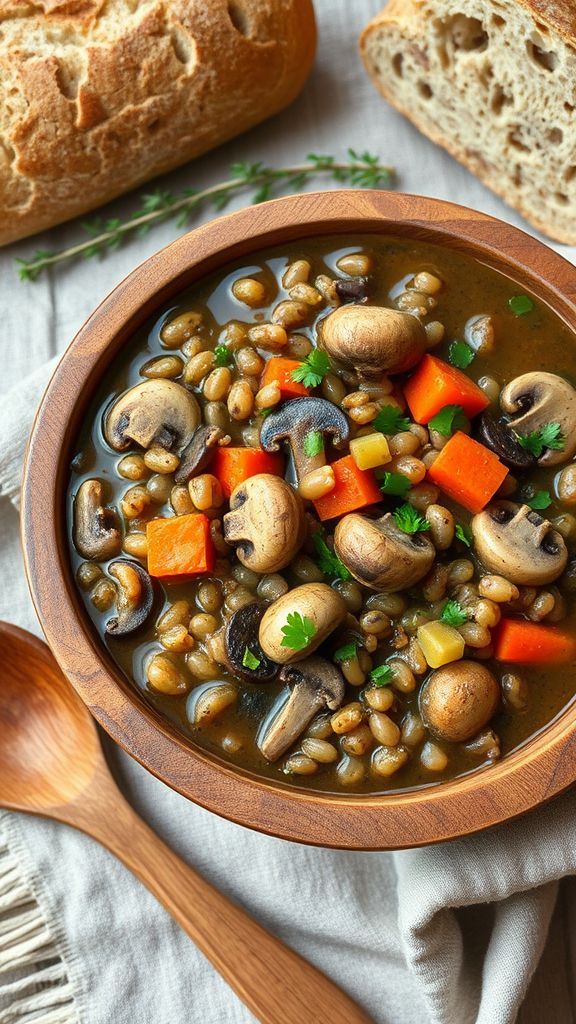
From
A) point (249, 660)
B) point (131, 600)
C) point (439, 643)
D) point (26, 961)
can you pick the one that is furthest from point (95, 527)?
point (26, 961)

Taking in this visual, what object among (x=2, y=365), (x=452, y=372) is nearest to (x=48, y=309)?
(x=2, y=365)

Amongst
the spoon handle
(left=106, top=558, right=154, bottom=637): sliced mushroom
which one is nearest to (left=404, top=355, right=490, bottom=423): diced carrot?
(left=106, top=558, right=154, bottom=637): sliced mushroom

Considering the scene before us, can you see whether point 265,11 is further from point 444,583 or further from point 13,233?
point 444,583

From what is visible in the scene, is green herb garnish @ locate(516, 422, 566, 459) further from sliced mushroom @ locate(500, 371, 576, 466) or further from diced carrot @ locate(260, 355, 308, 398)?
diced carrot @ locate(260, 355, 308, 398)

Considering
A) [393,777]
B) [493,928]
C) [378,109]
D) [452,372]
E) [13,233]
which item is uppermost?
[378,109]

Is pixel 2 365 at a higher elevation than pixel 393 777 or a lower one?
higher

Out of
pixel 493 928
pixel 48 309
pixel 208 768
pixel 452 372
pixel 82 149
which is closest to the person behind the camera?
pixel 208 768
